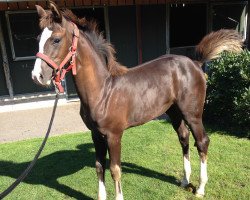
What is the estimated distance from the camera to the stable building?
25.0 feet

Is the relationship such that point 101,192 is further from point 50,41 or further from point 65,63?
point 50,41

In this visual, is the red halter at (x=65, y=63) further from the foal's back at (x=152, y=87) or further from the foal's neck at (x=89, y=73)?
the foal's back at (x=152, y=87)

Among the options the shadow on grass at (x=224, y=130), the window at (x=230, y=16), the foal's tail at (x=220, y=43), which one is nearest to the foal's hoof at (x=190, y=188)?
the foal's tail at (x=220, y=43)

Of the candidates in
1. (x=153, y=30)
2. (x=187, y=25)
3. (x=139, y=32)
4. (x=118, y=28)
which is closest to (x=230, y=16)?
(x=187, y=25)

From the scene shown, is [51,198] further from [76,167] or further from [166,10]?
[166,10]

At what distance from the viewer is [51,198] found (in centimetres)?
372

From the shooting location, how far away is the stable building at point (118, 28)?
7.61m

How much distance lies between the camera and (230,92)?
543cm

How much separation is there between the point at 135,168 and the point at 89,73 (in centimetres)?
213

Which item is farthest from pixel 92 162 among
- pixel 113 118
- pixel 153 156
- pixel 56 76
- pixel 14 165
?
pixel 56 76

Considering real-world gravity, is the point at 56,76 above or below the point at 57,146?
above

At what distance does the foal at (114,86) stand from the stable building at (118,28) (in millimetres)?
4286

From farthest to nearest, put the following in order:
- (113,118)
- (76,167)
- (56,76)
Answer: (76,167) < (113,118) < (56,76)

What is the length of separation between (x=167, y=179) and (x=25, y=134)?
3.51 m
